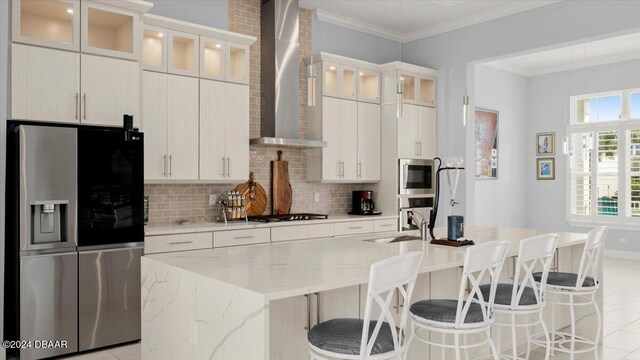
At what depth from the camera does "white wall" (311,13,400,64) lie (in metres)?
6.16

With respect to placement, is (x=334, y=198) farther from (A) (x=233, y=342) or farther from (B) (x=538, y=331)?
(A) (x=233, y=342)

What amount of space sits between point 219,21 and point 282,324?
12.1 feet

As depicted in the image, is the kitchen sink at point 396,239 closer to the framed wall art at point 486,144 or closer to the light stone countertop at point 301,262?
the light stone countertop at point 301,262

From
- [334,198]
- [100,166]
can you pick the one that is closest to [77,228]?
[100,166]

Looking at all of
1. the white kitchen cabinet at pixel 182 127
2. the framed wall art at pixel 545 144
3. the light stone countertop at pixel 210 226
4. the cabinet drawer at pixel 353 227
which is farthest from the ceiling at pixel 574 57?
the white kitchen cabinet at pixel 182 127

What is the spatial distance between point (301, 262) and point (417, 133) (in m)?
4.05

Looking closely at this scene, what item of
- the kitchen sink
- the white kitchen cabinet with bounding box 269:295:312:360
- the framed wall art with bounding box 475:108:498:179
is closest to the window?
the framed wall art with bounding box 475:108:498:179

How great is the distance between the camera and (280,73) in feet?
17.9

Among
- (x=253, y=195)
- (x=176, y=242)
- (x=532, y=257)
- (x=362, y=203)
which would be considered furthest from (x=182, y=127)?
(x=532, y=257)

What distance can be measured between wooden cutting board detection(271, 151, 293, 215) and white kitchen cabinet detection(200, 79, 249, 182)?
640 millimetres

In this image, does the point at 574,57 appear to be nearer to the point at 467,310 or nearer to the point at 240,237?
the point at 240,237

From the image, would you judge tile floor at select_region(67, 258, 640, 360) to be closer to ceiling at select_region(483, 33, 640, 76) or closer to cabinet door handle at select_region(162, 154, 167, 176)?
cabinet door handle at select_region(162, 154, 167, 176)

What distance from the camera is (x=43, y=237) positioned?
3635 millimetres

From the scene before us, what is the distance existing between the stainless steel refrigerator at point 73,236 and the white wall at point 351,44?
2917 mm
